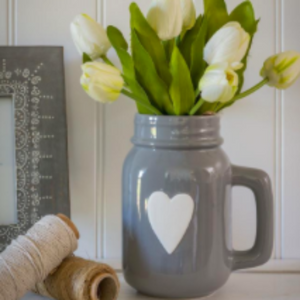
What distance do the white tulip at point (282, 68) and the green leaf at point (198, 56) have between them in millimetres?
91

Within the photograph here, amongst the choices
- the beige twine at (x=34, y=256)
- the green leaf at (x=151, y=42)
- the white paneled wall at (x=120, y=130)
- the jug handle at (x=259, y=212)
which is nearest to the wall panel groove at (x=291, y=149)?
the white paneled wall at (x=120, y=130)

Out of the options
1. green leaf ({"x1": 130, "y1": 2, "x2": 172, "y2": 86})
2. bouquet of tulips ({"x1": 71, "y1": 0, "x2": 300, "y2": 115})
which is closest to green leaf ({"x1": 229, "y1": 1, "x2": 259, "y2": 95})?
bouquet of tulips ({"x1": 71, "y1": 0, "x2": 300, "y2": 115})

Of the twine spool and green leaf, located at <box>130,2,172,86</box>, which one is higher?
green leaf, located at <box>130,2,172,86</box>

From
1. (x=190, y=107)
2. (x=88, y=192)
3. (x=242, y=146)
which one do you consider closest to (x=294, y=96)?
(x=242, y=146)

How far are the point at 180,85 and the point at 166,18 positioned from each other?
0.08 m

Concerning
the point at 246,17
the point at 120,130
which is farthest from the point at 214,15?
the point at 120,130

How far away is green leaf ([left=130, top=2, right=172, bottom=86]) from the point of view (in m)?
0.66

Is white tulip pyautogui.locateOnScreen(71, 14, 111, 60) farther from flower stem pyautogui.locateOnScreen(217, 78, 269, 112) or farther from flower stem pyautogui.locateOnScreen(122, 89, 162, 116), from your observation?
flower stem pyautogui.locateOnScreen(217, 78, 269, 112)

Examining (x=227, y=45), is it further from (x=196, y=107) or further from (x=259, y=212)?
(x=259, y=212)

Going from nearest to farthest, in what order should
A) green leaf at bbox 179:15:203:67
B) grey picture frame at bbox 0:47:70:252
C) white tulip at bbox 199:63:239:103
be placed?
white tulip at bbox 199:63:239:103, green leaf at bbox 179:15:203:67, grey picture frame at bbox 0:47:70:252

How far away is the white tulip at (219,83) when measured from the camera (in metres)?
0.58

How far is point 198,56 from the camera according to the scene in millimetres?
657

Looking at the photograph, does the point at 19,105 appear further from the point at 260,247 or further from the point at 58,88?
the point at 260,247

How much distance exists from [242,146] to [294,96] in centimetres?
12
